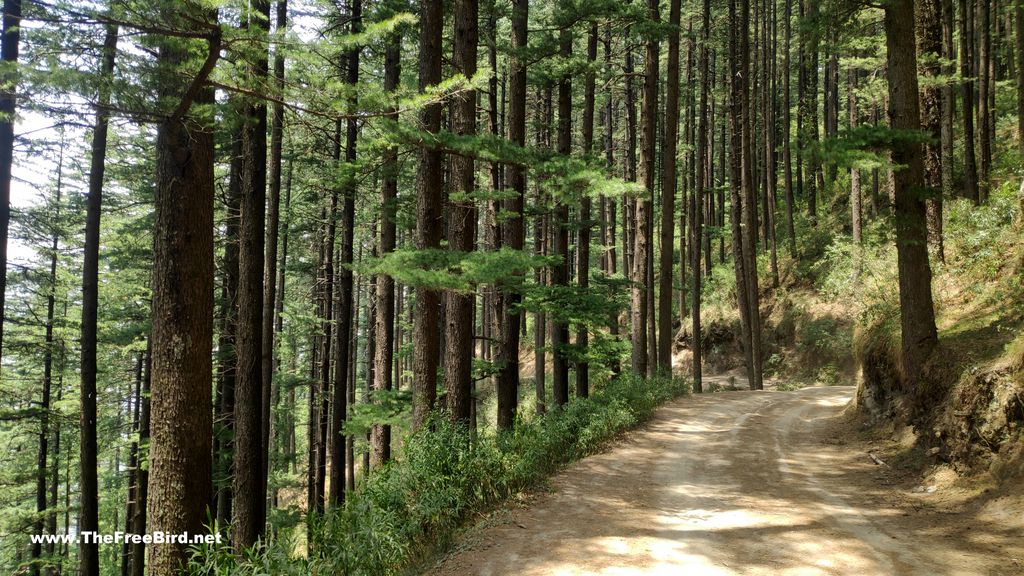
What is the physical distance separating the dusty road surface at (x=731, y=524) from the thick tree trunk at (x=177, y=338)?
8.53 feet

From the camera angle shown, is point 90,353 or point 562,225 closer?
point 90,353

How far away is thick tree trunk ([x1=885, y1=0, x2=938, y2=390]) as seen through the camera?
9.09m

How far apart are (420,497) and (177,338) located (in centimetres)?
326

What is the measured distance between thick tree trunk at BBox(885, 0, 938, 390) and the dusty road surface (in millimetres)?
2249

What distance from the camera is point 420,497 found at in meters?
6.84

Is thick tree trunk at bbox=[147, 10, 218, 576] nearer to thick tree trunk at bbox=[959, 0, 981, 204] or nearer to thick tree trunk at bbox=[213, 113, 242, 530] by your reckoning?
thick tree trunk at bbox=[213, 113, 242, 530]

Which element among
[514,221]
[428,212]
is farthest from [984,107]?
[428,212]

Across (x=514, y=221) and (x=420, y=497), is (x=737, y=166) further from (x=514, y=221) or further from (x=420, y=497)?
(x=420, y=497)

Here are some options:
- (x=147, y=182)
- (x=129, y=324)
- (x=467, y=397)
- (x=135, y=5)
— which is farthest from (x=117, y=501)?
(x=135, y=5)

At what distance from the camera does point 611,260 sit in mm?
32969

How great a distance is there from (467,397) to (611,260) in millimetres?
24967

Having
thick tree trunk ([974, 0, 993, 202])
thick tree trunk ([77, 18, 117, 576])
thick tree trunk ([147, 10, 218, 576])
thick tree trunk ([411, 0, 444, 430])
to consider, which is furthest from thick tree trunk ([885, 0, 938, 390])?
thick tree trunk ([77, 18, 117, 576])

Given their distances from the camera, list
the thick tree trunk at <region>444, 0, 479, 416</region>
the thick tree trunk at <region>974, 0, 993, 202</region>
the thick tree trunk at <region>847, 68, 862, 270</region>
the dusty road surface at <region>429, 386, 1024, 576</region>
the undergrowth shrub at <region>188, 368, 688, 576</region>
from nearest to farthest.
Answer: the dusty road surface at <region>429, 386, 1024, 576</region> → the undergrowth shrub at <region>188, 368, 688, 576</region> → the thick tree trunk at <region>444, 0, 479, 416</region> → the thick tree trunk at <region>847, 68, 862, 270</region> → the thick tree trunk at <region>974, 0, 993, 202</region>

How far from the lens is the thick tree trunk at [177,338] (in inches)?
216
